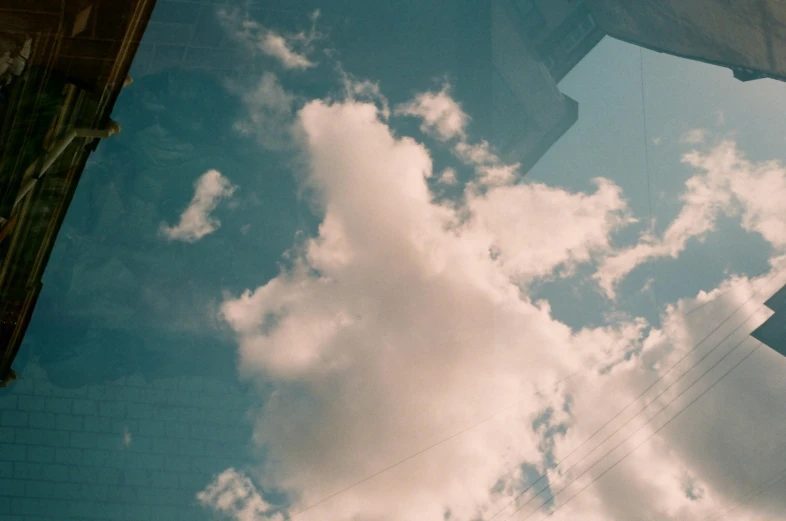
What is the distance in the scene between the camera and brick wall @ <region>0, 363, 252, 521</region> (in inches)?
889

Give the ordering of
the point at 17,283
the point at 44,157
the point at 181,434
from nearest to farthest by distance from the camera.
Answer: the point at 44,157 → the point at 17,283 → the point at 181,434

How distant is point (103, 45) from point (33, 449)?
23048mm

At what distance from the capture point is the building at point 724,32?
1545 inches

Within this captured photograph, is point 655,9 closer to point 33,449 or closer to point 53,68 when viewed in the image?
point 53,68

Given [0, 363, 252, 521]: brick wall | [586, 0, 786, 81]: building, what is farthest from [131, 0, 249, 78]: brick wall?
[586, 0, 786, 81]: building

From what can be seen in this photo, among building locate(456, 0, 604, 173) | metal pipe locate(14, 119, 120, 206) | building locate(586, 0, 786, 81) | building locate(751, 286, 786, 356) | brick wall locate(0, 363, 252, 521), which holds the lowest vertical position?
metal pipe locate(14, 119, 120, 206)

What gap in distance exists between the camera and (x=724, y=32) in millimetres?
39812

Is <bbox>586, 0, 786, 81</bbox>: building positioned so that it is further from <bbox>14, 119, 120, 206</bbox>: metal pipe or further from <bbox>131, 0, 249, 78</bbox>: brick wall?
<bbox>14, 119, 120, 206</bbox>: metal pipe

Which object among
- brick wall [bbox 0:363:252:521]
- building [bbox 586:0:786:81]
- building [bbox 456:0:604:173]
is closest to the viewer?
brick wall [bbox 0:363:252:521]

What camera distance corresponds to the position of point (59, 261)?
2934 cm

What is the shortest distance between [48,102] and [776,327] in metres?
45.2

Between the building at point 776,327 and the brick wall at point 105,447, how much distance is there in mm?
38486

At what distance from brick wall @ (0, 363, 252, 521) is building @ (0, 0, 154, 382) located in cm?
1885

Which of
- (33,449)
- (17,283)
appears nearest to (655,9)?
(17,283)
